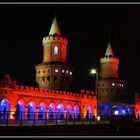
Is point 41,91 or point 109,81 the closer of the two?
Result: point 41,91

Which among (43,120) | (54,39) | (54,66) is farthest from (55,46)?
(43,120)

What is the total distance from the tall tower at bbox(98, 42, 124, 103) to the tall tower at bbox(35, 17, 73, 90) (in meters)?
17.8

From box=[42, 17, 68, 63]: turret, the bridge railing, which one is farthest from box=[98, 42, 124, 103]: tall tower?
the bridge railing

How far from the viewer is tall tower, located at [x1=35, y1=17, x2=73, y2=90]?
6359cm

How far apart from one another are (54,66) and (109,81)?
22.1 m

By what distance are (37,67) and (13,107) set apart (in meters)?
20.8

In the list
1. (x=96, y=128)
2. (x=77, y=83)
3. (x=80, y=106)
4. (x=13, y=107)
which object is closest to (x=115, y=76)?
(x=77, y=83)

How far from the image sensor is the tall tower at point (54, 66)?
6359 cm

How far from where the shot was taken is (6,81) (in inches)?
1788

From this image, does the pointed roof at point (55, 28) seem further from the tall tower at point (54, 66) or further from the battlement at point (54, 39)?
the battlement at point (54, 39)

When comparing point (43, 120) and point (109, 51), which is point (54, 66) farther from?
point (43, 120)

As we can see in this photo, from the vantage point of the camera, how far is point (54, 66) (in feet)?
209

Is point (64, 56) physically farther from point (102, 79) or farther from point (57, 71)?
point (102, 79)

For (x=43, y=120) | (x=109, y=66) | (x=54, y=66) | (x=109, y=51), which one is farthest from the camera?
(x=109, y=51)
